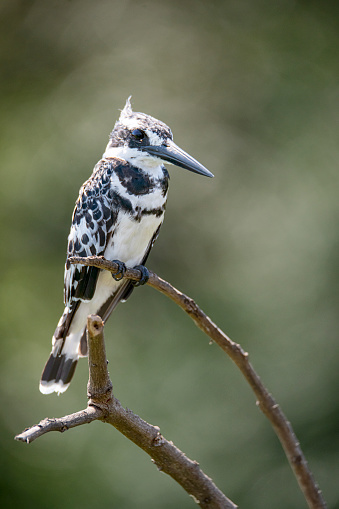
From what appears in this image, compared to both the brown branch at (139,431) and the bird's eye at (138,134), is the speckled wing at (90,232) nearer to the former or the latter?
the bird's eye at (138,134)

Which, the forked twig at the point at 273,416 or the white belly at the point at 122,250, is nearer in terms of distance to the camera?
the forked twig at the point at 273,416

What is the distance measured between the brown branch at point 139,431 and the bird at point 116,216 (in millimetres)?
678

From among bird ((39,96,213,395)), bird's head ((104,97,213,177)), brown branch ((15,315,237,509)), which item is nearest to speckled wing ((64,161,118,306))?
bird ((39,96,213,395))

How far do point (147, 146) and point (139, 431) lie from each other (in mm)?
1100

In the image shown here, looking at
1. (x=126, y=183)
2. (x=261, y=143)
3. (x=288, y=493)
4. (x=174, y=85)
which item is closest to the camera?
(x=126, y=183)

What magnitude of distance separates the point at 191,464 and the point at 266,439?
1.97m

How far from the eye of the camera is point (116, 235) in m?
2.43

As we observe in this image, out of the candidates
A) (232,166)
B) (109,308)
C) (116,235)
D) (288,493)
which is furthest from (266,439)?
(232,166)

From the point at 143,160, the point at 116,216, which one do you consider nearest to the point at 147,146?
the point at 143,160

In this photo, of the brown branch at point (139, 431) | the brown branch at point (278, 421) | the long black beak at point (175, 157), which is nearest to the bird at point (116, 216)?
the long black beak at point (175, 157)

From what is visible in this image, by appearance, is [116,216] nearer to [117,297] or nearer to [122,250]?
[122,250]

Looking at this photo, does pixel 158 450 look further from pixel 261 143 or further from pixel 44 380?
pixel 261 143

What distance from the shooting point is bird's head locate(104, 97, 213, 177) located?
2.31 meters

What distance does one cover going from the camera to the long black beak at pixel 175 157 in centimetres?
228
